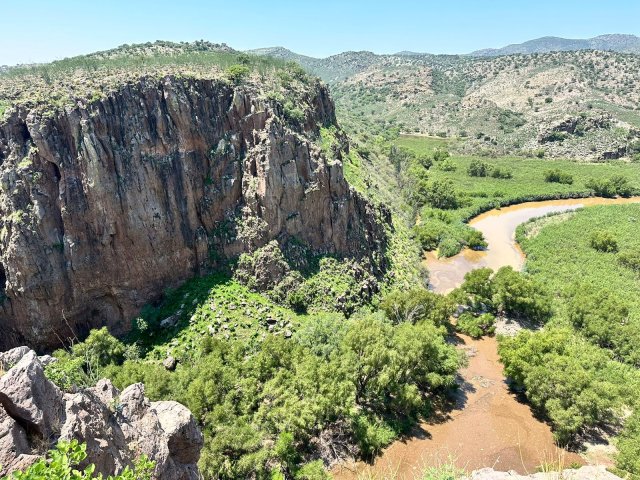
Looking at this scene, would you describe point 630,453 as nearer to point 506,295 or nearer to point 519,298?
point 519,298

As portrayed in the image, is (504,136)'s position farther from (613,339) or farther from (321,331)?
(321,331)

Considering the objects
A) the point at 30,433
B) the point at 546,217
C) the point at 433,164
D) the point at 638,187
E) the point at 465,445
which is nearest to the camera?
the point at 30,433

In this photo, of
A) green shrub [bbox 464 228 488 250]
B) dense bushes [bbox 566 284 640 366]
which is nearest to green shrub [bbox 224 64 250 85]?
dense bushes [bbox 566 284 640 366]

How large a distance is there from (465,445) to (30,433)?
3822cm

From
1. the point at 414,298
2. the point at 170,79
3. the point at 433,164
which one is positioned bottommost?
the point at 414,298

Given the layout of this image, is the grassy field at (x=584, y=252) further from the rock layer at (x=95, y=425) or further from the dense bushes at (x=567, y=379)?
the rock layer at (x=95, y=425)

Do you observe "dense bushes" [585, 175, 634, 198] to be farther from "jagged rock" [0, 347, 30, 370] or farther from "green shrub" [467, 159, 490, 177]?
"jagged rock" [0, 347, 30, 370]

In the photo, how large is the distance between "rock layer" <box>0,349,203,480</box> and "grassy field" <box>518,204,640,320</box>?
61881mm

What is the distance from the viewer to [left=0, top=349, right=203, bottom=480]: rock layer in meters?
13.4

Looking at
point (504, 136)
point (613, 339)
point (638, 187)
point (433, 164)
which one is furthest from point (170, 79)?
point (504, 136)

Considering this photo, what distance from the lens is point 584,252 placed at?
280 ft

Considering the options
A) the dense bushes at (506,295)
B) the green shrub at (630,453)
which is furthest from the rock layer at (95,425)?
the dense bushes at (506,295)

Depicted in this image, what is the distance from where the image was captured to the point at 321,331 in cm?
4472

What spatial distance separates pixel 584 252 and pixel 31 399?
319ft
